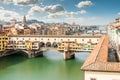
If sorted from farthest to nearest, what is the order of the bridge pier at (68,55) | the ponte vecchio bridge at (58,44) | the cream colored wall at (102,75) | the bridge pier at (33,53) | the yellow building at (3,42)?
the yellow building at (3,42) → the bridge pier at (33,53) → the ponte vecchio bridge at (58,44) → the bridge pier at (68,55) → the cream colored wall at (102,75)

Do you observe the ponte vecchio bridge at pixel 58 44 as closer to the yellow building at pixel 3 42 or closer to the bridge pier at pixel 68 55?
the bridge pier at pixel 68 55

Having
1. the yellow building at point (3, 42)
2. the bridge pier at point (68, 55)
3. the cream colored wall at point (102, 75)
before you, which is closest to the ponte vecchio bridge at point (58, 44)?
the bridge pier at point (68, 55)

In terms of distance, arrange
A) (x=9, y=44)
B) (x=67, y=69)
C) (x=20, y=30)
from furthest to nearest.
Answer: (x=20, y=30) → (x=9, y=44) → (x=67, y=69)

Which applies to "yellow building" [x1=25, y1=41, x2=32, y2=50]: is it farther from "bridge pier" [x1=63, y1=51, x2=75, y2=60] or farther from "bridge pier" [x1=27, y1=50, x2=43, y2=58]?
"bridge pier" [x1=63, y1=51, x2=75, y2=60]

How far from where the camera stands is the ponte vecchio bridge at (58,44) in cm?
2498

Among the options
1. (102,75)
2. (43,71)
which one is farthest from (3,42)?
(102,75)

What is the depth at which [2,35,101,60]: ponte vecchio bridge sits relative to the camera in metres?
25.0

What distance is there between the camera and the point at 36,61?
2406cm

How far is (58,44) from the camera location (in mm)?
26250

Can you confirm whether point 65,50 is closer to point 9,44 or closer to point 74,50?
point 74,50

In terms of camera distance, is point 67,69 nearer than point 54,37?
Yes

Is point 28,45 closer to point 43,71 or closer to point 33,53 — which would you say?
→ point 33,53

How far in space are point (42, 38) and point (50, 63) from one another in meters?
7.17

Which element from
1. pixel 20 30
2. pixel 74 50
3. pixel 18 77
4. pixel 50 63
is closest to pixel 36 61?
pixel 50 63
